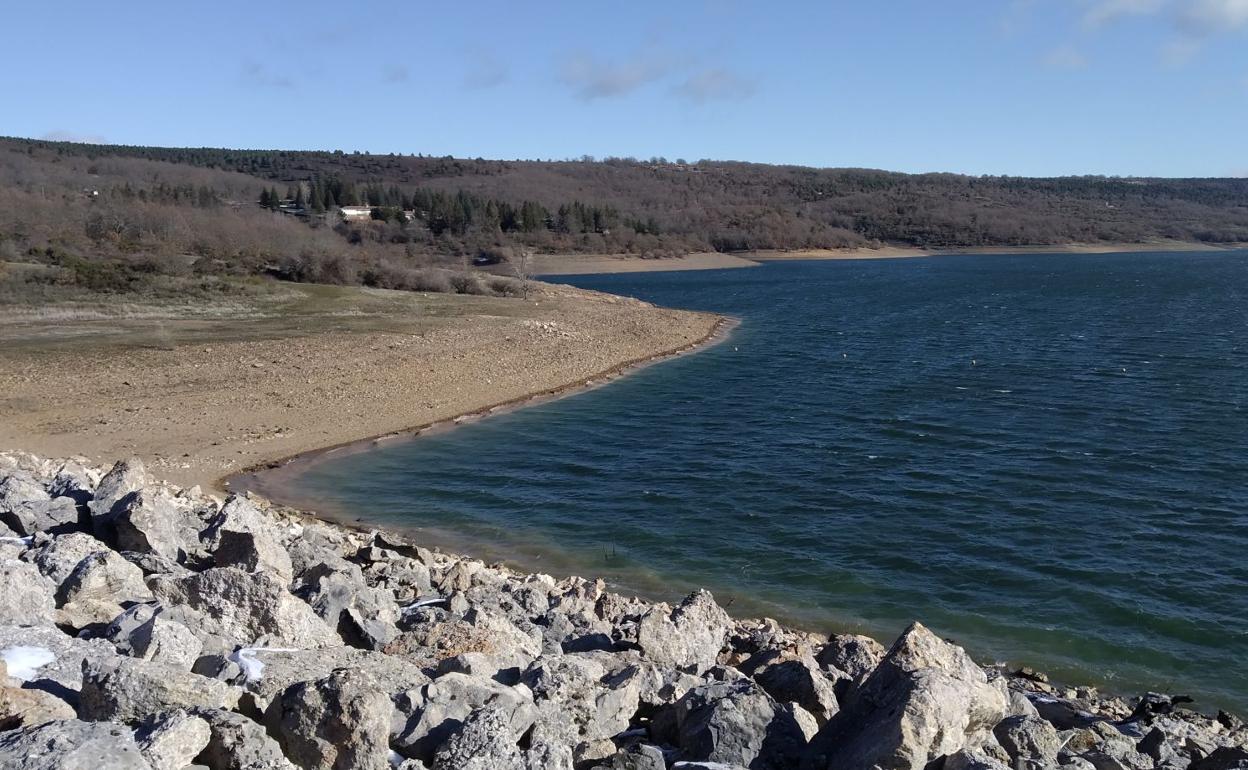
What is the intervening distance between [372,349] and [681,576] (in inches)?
694

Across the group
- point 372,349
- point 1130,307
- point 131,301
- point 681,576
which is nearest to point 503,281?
point 131,301

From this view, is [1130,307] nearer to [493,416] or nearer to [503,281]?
[503,281]

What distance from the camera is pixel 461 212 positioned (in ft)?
330

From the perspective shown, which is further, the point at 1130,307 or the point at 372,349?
the point at 1130,307

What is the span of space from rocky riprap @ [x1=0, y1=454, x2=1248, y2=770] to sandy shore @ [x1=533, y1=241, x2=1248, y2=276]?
79188 millimetres

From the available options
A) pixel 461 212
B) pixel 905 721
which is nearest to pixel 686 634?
pixel 905 721

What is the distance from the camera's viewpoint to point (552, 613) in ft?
27.7

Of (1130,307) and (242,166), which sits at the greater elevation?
(242,166)

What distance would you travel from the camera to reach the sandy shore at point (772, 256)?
9331 cm

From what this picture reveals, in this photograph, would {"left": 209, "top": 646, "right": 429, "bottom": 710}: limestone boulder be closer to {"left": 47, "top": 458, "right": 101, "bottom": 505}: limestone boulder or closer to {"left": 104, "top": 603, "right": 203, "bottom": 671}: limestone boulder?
{"left": 104, "top": 603, "right": 203, "bottom": 671}: limestone boulder

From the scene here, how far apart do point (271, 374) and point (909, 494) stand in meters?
14.9

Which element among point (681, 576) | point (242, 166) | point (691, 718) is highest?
point (242, 166)

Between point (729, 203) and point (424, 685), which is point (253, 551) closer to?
point (424, 685)

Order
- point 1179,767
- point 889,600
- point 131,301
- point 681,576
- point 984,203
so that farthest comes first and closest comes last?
point 984,203, point 131,301, point 681,576, point 889,600, point 1179,767
